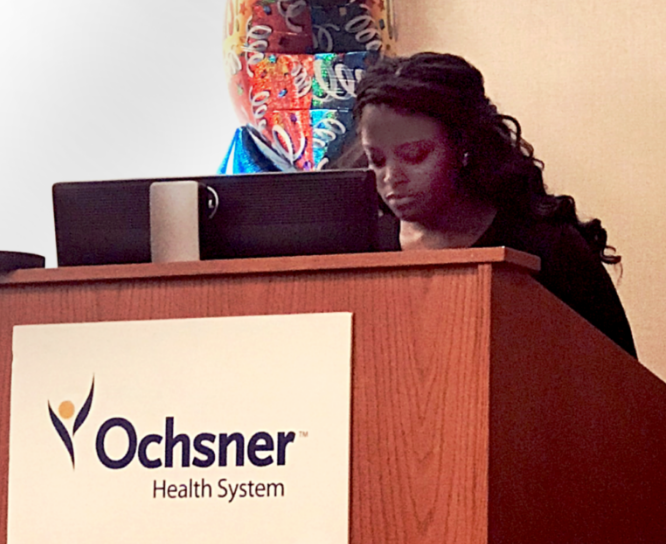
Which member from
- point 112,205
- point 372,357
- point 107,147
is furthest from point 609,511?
point 107,147

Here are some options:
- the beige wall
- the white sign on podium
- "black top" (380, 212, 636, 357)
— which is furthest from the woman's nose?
the beige wall

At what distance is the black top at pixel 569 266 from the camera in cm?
155

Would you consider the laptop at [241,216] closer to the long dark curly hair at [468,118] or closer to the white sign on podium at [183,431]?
the white sign on podium at [183,431]

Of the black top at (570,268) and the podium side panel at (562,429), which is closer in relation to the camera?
the podium side panel at (562,429)

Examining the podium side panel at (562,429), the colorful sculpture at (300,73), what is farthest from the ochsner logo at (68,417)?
the colorful sculpture at (300,73)

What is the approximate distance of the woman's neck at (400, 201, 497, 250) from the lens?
1.54 meters

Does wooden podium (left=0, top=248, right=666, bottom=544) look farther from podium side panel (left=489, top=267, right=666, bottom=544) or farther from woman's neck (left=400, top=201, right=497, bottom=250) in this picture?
woman's neck (left=400, top=201, right=497, bottom=250)

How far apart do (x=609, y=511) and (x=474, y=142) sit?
67cm

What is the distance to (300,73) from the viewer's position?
72.6 inches

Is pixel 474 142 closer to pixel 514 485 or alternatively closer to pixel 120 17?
pixel 514 485

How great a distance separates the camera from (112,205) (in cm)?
101

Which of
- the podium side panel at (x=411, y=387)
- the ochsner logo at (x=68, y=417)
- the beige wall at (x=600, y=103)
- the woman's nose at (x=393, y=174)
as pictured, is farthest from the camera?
the beige wall at (x=600, y=103)

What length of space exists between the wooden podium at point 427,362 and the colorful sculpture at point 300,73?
902 millimetres

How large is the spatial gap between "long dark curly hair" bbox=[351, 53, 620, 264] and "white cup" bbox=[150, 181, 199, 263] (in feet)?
1.98
